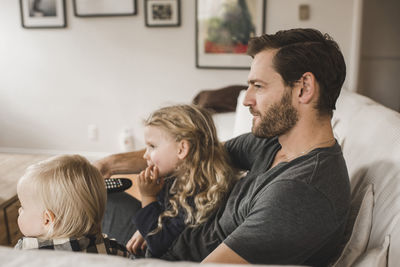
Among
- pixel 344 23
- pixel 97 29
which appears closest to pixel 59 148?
pixel 97 29

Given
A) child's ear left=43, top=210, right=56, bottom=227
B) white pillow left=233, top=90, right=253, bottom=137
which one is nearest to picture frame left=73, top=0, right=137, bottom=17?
white pillow left=233, top=90, right=253, bottom=137

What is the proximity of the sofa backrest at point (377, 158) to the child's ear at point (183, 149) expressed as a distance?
53 centimetres

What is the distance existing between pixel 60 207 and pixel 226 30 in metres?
2.78

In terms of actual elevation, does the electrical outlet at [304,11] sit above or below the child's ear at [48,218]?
above

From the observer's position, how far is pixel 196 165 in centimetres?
133

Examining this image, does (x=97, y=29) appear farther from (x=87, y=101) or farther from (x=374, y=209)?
(x=374, y=209)

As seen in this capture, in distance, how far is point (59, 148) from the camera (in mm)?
4094

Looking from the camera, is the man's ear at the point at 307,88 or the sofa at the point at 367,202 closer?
the sofa at the point at 367,202

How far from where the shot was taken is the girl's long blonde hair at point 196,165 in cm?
126

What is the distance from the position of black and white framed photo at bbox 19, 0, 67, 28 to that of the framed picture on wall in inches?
53.0

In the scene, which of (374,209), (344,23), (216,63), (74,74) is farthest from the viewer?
(74,74)

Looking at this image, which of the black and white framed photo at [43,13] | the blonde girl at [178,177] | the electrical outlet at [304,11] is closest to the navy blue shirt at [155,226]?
the blonde girl at [178,177]

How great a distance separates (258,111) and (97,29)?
9.78 feet

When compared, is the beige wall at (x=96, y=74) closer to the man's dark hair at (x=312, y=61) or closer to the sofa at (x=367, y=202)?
the sofa at (x=367, y=202)
